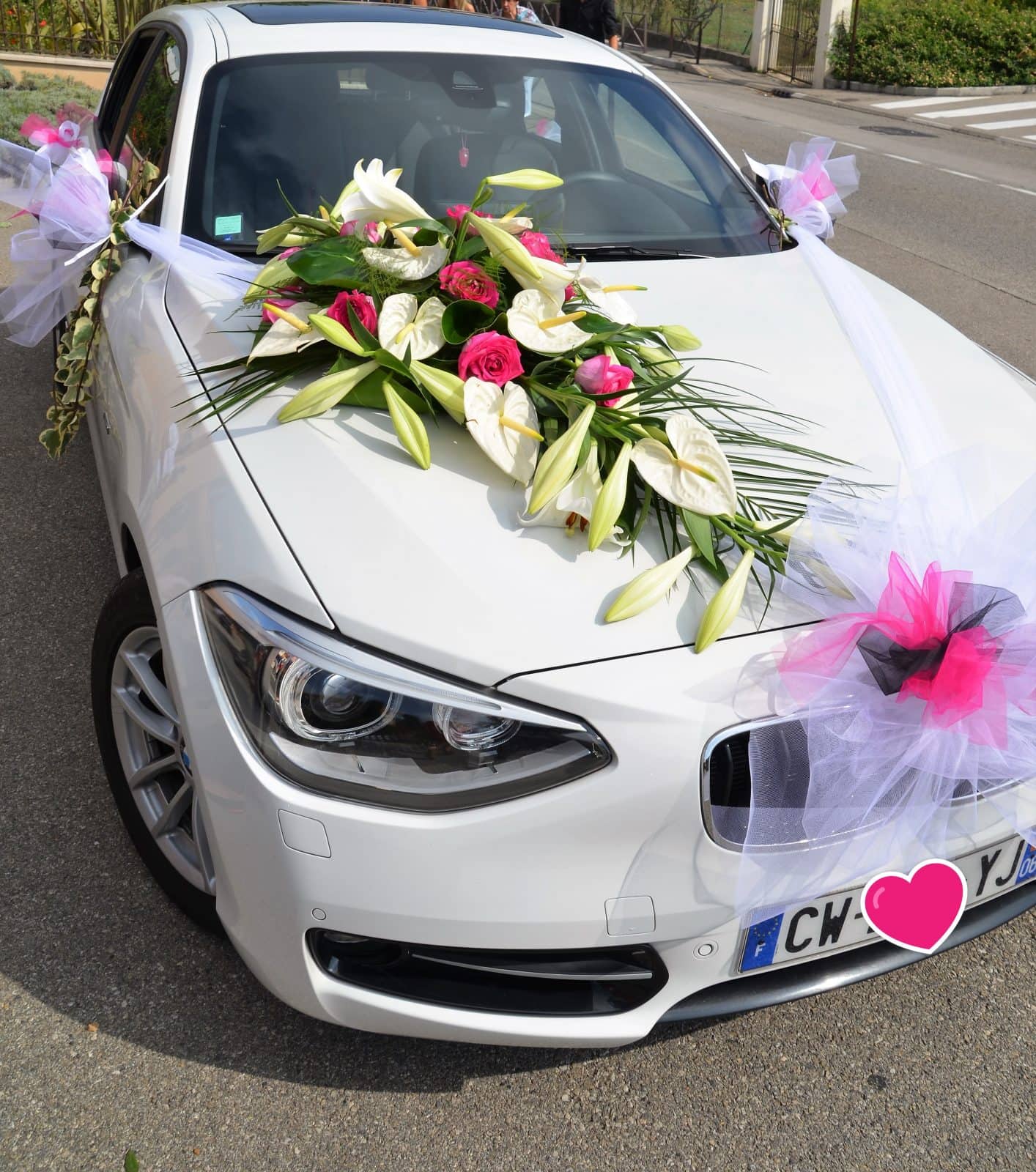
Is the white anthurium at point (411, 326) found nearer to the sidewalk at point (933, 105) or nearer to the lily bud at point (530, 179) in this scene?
the lily bud at point (530, 179)

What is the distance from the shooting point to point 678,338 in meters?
2.40

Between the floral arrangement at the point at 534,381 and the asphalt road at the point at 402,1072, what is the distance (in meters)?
0.78

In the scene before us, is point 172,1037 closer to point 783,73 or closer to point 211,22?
point 211,22

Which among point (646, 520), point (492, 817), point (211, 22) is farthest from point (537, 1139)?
point (211, 22)

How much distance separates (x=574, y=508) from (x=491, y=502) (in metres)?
0.15

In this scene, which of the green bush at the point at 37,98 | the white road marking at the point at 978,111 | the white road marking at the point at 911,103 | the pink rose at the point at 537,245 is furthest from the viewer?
the white road marking at the point at 911,103

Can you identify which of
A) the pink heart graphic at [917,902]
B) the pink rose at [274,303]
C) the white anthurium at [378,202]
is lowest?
the pink heart graphic at [917,902]

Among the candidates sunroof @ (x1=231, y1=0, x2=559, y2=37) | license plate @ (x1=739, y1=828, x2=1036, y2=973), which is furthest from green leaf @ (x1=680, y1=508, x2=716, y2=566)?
sunroof @ (x1=231, y1=0, x2=559, y2=37)

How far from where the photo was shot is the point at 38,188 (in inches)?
125

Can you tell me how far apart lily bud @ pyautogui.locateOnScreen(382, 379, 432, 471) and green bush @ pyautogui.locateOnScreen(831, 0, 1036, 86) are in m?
22.7

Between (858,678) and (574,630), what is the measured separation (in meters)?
0.41

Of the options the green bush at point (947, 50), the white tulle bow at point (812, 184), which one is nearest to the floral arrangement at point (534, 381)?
the white tulle bow at point (812, 184)

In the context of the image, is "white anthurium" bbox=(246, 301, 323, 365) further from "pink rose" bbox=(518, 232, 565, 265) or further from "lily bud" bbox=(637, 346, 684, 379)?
"lily bud" bbox=(637, 346, 684, 379)

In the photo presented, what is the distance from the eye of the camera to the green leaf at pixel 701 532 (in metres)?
1.83
